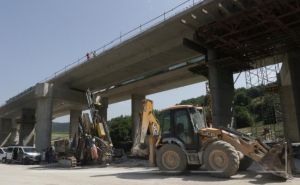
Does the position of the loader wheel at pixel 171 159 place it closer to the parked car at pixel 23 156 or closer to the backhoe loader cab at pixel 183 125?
the backhoe loader cab at pixel 183 125

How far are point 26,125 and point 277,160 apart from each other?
5240cm

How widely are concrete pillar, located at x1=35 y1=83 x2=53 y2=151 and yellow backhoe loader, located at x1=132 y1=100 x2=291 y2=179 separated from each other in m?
25.8

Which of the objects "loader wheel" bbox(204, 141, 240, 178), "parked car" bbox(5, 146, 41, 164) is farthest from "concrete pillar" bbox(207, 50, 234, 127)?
"parked car" bbox(5, 146, 41, 164)

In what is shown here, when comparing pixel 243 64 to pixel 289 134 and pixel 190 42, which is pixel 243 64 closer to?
pixel 190 42

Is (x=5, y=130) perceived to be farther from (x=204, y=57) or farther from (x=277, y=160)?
(x=277, y=160)

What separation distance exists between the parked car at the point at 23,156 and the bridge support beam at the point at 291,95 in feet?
65.5

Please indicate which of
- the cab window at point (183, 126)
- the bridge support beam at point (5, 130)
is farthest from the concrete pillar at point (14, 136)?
the cab window at point (183, 126)

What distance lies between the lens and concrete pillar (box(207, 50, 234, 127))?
24.7 m

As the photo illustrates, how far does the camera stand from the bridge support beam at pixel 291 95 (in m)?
25.3

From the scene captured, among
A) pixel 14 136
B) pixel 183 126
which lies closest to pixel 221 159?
pixel 183 126

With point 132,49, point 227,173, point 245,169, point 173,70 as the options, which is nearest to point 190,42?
point 132,49

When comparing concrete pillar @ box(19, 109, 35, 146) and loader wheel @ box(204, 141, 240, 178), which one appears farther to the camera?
concrete pillar @ box(19, 109, 35, 146)

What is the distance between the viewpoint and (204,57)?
28953 millimetres

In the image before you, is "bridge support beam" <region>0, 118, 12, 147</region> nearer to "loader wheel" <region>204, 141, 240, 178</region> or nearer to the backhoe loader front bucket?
"loader wheel" <region>204, 141, 240, 178</region>
